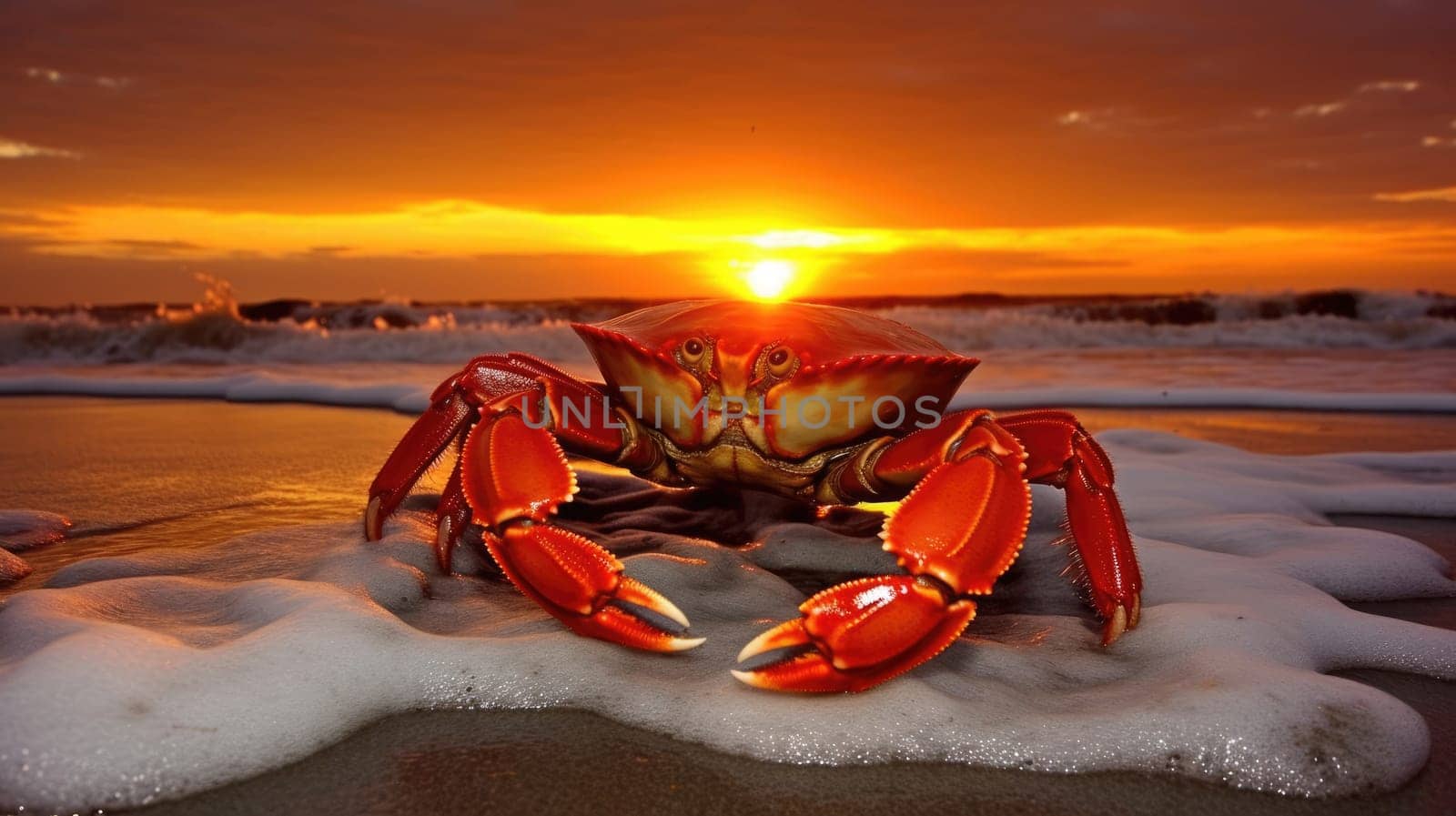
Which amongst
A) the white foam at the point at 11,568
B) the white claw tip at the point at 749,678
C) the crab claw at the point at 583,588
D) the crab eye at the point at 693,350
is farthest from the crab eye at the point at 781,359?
the white foam at the point at 11,568

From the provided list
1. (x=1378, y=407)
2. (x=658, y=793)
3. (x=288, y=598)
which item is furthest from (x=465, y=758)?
(x=1378, y=407)

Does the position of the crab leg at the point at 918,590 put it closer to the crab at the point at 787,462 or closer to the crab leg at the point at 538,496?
the crab at the point at 787,462

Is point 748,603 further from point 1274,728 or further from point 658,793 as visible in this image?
point 1274,728

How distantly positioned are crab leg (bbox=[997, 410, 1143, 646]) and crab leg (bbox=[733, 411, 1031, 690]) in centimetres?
36

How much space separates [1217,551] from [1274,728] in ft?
5.04

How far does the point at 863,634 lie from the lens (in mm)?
1959

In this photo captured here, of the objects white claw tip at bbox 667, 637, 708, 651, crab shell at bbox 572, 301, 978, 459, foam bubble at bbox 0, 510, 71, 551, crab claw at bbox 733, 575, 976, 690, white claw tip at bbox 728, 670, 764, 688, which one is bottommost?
foam bubble at bbox 0, 510, 71, 551

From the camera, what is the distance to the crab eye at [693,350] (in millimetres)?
→ 2752

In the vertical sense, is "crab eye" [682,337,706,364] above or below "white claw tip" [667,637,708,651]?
above

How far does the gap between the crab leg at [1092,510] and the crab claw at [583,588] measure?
3.41 ft

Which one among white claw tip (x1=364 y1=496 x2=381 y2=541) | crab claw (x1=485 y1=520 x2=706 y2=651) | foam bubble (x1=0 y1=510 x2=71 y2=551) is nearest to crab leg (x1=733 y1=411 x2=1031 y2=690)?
crab claw (x1=485 y1=520 x2=706 y2=651)

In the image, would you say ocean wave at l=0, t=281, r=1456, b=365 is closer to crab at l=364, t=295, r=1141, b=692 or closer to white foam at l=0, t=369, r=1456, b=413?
white foam at l=0, t=369, r=1456, b=413

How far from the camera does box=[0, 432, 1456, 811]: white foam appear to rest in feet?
6.20

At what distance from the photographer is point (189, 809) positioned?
5.75 feet
